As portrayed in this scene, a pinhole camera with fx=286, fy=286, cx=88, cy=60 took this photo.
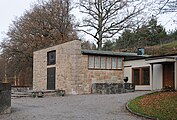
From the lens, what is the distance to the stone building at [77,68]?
81.3ft

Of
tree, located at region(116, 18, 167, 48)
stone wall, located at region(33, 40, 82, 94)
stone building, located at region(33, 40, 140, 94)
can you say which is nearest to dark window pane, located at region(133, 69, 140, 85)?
stone building, located at region(33, 40, 140, 94)

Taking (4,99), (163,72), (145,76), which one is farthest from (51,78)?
Result: (4,99)

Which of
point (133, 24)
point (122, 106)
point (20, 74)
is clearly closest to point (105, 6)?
point (133, 24)

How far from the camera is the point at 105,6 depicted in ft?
123

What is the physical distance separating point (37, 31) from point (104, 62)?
1485 centimetres

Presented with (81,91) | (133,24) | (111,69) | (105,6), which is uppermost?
(105,6)

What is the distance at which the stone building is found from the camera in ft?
81.3

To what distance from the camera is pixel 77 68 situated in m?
24.7

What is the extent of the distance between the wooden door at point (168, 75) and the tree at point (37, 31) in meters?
17.8

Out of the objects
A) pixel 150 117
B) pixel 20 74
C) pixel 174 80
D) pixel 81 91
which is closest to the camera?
pixel 150 117

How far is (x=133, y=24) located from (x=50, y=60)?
45.8ft

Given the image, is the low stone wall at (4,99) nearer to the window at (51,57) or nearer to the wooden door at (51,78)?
the wooden door at (51,78)

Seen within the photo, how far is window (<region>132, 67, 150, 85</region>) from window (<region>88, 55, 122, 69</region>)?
1623 millimetres

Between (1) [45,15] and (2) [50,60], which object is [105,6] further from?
(2) [50,60]
